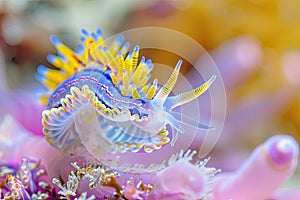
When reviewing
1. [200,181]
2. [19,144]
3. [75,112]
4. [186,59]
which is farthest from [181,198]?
[186,59]

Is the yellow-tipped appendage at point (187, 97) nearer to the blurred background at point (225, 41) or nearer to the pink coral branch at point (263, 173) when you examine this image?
the pink coral branch at point (263, 173)

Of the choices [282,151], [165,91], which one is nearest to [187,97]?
[165,91]

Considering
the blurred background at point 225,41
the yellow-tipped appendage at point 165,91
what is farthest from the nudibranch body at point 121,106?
the blurred background at point 225,41

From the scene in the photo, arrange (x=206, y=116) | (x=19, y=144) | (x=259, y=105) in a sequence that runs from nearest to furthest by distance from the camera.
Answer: (x=19, y=144) → (x=206, y=116) → (x=259, y=105)

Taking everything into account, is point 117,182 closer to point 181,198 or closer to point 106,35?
point 181,198

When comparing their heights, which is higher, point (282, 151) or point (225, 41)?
point (225, 41)

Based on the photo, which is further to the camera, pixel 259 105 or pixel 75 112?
pixel 259 105

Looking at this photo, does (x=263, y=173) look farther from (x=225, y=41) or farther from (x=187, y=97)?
(x=225, y=41)
